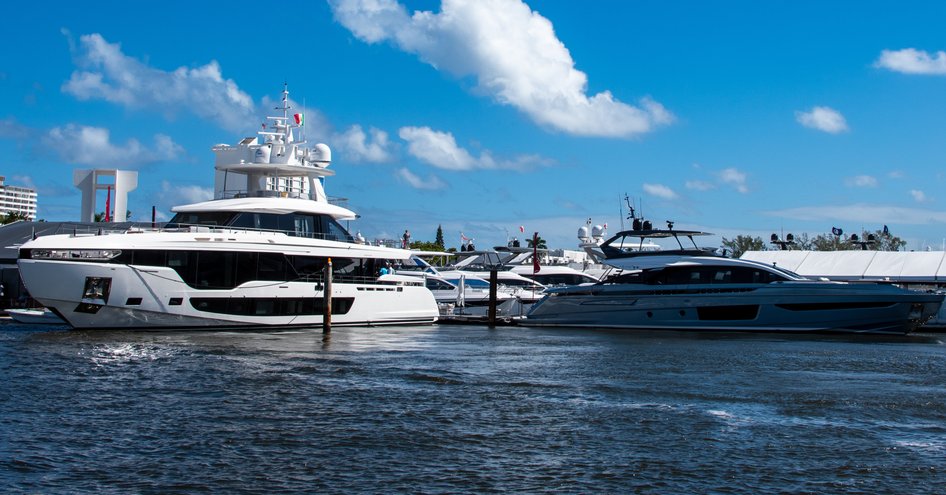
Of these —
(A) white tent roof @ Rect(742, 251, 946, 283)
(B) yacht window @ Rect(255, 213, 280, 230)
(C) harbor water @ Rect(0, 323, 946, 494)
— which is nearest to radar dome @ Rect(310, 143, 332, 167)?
(B) yacht window @ Rect(255, 213, 280, 230)

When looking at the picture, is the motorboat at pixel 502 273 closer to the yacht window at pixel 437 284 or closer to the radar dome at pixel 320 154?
the yacht window at pixel 437 284

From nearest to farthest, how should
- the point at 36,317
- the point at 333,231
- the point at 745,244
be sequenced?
the point at 36,317, the point at 333,231, the point at 745,244

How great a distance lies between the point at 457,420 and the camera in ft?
51.6

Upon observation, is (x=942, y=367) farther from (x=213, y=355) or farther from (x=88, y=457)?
(x=88, y=457)

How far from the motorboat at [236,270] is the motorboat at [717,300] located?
6173 mm

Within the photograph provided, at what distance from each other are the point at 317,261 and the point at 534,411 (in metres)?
17.8

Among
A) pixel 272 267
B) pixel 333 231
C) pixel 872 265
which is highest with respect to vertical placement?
pixel 333 231

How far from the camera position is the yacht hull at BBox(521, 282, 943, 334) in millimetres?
33719

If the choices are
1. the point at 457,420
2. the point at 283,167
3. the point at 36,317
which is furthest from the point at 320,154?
the point at 457,420

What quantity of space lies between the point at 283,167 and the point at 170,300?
32.5 ft

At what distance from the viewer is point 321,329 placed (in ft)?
109

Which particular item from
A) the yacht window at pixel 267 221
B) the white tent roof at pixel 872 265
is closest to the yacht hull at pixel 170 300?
the yacht window at pixel 267 221

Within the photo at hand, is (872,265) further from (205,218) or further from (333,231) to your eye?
(205,218)

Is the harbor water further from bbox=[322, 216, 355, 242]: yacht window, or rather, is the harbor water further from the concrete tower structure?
the concrete tower structure
